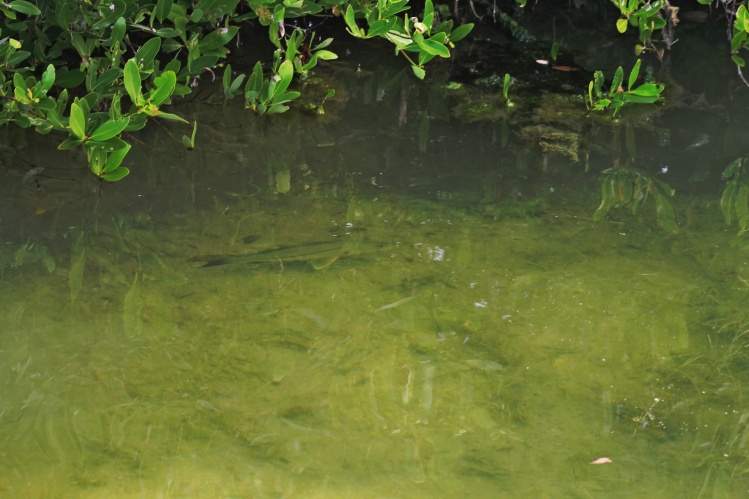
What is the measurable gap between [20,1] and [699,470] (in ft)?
7.55

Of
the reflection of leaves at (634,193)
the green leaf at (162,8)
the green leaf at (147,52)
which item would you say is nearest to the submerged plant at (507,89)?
the reflection of leaves at (634,193)

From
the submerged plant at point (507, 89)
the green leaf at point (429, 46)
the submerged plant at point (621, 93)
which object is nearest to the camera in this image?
the green leaf at point (429, 46)

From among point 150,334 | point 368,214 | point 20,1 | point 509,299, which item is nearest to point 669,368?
point 509,299

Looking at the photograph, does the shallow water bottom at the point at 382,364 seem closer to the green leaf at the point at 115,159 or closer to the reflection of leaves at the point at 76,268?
the reflection of leaves at the point at 76,268

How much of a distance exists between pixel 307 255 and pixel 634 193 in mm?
1234

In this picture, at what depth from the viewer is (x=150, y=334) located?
224 centimetres

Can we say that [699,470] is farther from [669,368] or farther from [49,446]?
[49,446]

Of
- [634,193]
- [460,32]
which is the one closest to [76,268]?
[460,32]

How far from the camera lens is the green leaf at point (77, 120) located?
2.27 metres

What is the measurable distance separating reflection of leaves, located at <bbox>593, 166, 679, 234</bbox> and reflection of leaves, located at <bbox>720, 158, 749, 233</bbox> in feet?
0.62

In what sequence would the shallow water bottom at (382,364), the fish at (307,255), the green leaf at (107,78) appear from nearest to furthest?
the shallow water bottom at (382,364) → the fish at (307,255) → the green leaf at (107,78)

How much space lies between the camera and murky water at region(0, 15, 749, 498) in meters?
1.83

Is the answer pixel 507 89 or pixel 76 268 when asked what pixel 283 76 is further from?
Answer: pixel 507 89

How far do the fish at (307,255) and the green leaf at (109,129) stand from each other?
466 millimetres
